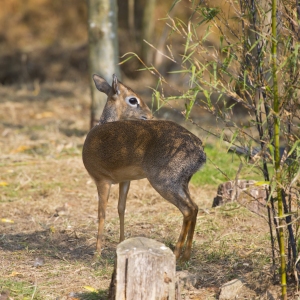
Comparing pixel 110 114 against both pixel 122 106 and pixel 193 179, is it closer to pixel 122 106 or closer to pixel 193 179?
pixel 122 106

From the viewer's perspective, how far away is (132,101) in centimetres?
527

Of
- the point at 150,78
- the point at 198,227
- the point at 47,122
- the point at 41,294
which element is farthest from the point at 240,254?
the point at 150,78

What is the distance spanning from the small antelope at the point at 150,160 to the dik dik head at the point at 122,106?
50cm

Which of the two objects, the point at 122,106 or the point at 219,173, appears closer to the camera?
the point at 122,106

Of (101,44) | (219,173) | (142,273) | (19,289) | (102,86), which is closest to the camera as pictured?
(142,273)

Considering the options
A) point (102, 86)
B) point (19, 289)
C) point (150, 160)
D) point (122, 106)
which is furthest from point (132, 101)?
point (19, 289)

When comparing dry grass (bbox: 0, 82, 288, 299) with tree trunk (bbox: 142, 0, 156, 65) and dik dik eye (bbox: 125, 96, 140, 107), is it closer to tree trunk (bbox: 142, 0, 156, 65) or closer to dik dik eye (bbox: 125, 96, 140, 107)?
dik dik eye (bbox: 125, 96, 140, 107)

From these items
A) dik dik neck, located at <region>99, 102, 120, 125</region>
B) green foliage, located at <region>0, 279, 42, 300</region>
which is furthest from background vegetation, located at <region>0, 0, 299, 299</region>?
dik dik neck, located at <region>99, 102, 120, 125</region>

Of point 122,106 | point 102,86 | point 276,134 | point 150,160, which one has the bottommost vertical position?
point 150,160

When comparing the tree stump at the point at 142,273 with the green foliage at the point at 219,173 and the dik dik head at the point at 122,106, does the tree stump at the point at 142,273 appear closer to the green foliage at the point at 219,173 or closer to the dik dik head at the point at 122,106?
the dik dik head at the point at 122,106

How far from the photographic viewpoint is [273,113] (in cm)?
318

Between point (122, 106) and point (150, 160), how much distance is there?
1.09 m

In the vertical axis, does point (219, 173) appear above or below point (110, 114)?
below

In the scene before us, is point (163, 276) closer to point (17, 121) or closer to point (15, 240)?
point (15, 240)
